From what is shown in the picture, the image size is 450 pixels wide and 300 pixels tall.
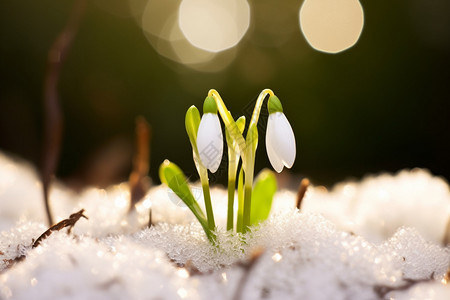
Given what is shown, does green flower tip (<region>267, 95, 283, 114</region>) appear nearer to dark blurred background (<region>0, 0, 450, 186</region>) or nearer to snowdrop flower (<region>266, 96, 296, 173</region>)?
snowdrop flower (<region>266, 96, 296, 173</region>)

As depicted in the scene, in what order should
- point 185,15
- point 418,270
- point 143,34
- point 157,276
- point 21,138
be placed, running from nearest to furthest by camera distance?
point 157,276 < point 418,270 < point 21,138 < point 143,34 < point 185,15

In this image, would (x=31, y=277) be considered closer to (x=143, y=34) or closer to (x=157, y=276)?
(x=157, y=276)

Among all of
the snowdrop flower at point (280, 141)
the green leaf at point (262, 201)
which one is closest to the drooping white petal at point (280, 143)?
the snowdrop flower at point (280, 141)

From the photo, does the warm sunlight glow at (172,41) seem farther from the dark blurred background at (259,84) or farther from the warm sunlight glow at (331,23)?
the warm sunlight glow at (331,23)

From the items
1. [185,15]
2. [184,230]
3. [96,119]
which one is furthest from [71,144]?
[184,230]

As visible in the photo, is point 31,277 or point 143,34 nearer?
point 31,277

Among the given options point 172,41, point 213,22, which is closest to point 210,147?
point 172,41

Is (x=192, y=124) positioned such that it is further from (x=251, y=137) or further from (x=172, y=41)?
(x=172, y=41)

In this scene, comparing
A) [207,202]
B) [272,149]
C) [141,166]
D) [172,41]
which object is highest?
[272,149]
